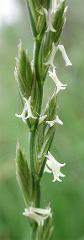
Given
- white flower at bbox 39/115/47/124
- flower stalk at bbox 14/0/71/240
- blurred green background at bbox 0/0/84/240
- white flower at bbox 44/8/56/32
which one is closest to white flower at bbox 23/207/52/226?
flower stalk at bbox 14/0/71/240

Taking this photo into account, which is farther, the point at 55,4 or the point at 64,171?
the point at 64,171

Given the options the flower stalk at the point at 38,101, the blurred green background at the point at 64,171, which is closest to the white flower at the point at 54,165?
the flower stalk at the point at 38,101

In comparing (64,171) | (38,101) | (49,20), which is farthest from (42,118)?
(64,171)

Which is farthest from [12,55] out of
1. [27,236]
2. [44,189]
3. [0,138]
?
[27,236]

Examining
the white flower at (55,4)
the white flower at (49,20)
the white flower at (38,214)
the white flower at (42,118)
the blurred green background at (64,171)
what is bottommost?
the blurred green background at (64,171)

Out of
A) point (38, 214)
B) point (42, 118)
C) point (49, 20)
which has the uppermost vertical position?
point (49, 20)

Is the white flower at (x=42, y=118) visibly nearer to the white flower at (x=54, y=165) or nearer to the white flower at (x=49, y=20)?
the white flower at (x=54, y=165)

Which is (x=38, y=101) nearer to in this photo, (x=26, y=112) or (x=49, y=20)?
(x=26, y=112)

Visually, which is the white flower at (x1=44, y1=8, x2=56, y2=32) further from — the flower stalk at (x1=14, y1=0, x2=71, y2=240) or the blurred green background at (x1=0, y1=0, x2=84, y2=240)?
the blurred green background at (x1=0, y1=0, x2=84, y2=240)
